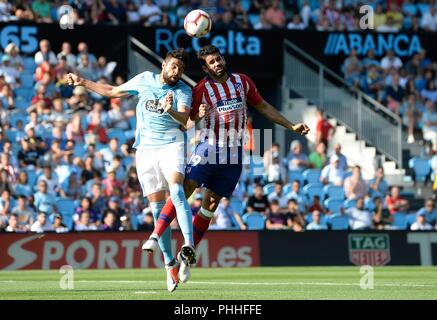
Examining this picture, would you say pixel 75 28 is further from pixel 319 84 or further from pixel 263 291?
pixel 263 291

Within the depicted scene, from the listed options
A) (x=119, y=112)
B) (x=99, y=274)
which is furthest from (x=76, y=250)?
(x=119, y=112)

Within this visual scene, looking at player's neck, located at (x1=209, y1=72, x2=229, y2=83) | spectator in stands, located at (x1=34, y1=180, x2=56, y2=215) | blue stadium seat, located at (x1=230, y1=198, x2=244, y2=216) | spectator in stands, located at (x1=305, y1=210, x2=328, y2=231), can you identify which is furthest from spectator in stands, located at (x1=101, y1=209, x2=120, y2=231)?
player's neck, located at (x1=209, y1=72, x2=229, y2=83)

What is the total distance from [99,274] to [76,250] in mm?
2407

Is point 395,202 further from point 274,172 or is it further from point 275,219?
point 275,219

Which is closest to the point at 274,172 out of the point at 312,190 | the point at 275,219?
the point at 312,190

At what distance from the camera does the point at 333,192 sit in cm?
2517

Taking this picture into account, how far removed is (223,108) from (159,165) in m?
1.02

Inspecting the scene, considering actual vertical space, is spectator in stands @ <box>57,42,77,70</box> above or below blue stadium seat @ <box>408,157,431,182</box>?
above

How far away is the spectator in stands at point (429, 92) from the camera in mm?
29938

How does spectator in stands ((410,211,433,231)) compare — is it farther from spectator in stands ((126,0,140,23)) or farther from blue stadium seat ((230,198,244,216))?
spectator in stands ((126,0,140,23))

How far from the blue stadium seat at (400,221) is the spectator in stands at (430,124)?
384cm

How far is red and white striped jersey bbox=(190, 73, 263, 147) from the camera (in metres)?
13.7

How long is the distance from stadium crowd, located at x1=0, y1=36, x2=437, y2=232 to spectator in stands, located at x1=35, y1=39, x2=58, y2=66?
22 millimetres
